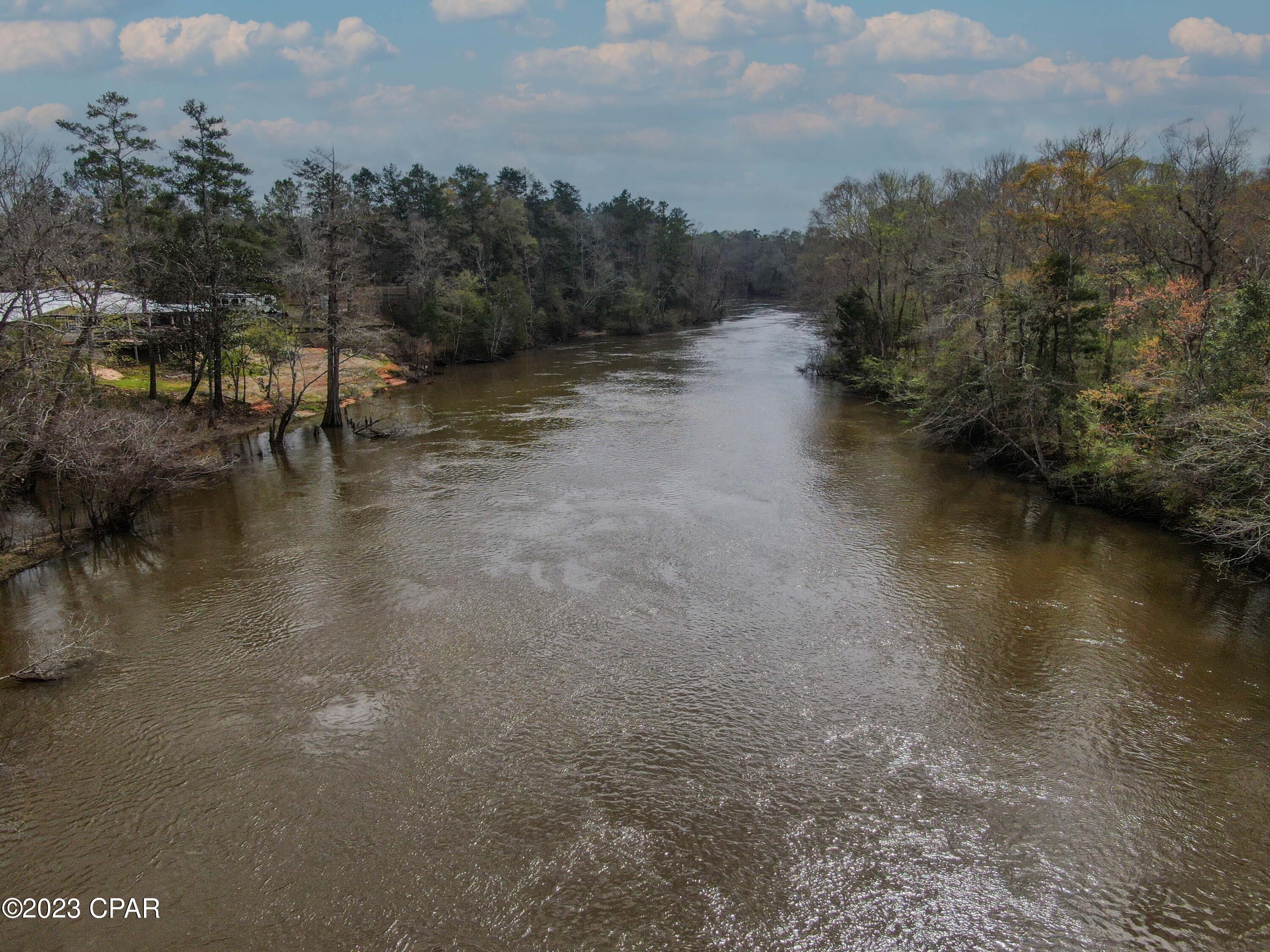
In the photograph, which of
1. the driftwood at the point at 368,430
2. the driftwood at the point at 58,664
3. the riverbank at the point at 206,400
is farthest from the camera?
the driftwood at the point at 368,430

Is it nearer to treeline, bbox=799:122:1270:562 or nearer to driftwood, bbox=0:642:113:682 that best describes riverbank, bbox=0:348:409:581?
driftwood, bbox=0:642:113:682

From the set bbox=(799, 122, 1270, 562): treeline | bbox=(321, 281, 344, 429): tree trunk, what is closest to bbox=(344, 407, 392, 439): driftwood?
bbox=(321, 281, 344, 429): tree trunk

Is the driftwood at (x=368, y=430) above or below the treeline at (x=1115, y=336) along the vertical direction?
below

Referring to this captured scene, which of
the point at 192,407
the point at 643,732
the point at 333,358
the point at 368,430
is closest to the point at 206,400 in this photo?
the point at 192,407

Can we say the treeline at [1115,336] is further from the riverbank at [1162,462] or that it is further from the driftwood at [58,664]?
the driftwood at [58,664]

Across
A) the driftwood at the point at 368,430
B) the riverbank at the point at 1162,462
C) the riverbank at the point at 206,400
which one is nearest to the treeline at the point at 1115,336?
the riverbank at the point at 1162,462

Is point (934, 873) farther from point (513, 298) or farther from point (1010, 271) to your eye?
point (513, 298)

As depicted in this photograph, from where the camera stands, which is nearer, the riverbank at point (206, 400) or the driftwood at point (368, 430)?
the riverbank at point (206, 400)
